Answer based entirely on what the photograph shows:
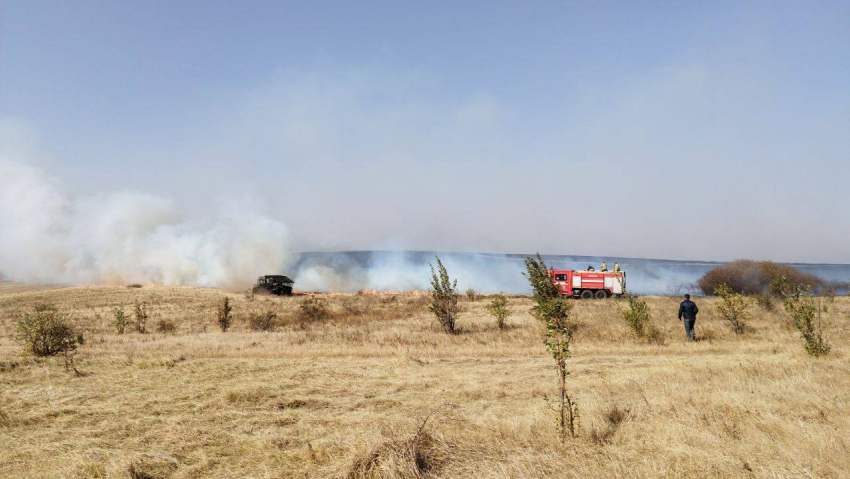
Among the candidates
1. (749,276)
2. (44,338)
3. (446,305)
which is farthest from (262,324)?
(749,276)

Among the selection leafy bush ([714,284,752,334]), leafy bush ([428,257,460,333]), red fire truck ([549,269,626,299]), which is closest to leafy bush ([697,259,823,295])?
red fire truck ([549,269,626,299])

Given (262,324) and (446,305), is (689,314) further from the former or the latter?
(262,324)

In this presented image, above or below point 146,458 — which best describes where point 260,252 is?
above

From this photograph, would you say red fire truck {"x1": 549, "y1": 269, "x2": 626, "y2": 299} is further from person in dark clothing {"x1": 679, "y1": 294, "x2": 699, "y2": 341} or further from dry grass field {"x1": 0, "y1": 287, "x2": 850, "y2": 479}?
person in dark clothing {"x1": 679, "y1": 294, "x2": 699, "y2": 341}

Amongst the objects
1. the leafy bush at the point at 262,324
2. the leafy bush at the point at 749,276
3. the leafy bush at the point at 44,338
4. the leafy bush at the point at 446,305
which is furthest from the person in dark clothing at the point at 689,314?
the leafy bush at the point at 749,276

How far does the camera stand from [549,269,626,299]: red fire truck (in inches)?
1521

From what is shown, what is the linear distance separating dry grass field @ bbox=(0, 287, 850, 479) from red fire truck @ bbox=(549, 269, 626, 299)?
65.7 feet

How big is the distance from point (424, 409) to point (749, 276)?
2497 inches

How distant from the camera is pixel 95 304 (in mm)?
41469

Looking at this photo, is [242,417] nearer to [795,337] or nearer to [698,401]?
[698,401]

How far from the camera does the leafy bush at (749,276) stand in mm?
55281

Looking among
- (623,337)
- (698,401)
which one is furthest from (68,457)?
(623,337)

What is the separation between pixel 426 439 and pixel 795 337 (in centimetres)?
1825

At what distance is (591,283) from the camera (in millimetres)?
38906
